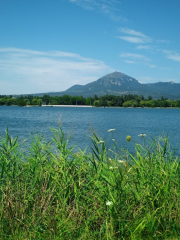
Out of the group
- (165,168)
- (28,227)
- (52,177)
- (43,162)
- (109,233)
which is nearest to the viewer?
(109,233)

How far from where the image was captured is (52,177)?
16.5 feet

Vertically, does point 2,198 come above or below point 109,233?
above

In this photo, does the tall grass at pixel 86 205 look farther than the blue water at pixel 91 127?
No

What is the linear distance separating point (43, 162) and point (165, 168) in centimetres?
A: 234

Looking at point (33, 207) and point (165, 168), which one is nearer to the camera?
point (33, 207)

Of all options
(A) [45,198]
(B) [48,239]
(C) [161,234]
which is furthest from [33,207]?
(C) [161,234]

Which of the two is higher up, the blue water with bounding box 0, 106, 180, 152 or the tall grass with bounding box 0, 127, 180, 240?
the tall grass with bounding box 0, 127, 180, 240

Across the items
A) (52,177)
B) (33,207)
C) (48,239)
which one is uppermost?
(52,177)

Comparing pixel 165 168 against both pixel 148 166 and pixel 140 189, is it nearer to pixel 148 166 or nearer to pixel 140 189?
pixel 148 166

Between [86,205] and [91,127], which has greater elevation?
[91,127]

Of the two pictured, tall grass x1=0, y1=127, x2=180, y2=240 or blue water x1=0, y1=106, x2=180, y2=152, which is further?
blue water x1=0, y1=106, x2=180, y2=152

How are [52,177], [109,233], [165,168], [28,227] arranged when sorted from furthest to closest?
[165,168], [52,177], [28,227], [109,233]

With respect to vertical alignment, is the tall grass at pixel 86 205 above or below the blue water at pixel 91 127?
above

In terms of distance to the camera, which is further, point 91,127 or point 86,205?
point 91,127
